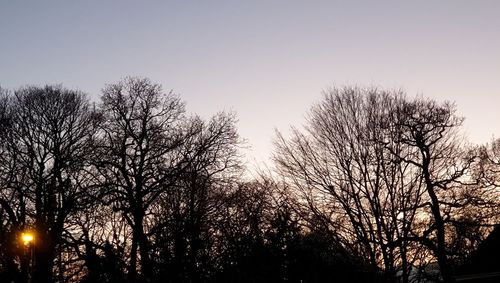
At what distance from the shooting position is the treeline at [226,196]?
64.8 feet

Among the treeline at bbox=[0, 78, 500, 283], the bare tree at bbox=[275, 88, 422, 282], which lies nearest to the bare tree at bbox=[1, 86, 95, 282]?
the treeline at bbox=[0, 78, 500, 283]

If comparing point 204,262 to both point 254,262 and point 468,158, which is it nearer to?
point 254,262

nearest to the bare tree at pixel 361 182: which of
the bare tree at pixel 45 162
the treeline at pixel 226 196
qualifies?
the treeline at pixel 226 196

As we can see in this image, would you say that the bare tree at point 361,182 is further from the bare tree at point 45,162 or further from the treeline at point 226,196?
the bare tree at point 45,162

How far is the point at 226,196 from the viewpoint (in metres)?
27.7

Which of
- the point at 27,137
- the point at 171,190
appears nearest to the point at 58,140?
the point at 27,137

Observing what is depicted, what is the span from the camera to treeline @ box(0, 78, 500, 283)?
Answer: 1975 cm

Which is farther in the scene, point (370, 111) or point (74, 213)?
point (74, 213)

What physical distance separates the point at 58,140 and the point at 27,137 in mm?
1542

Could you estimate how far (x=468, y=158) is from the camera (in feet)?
66.6

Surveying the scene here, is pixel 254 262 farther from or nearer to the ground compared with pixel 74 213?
nearer to the ground

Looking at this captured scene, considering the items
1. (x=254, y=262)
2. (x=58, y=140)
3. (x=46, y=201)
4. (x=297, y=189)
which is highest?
(x=58, y=140)

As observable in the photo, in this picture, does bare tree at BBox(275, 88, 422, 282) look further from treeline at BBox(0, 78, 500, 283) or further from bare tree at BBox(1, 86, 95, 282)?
bare tree at BBox(1, 86, 95, 282)

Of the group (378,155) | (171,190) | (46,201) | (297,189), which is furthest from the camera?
(171,190)
